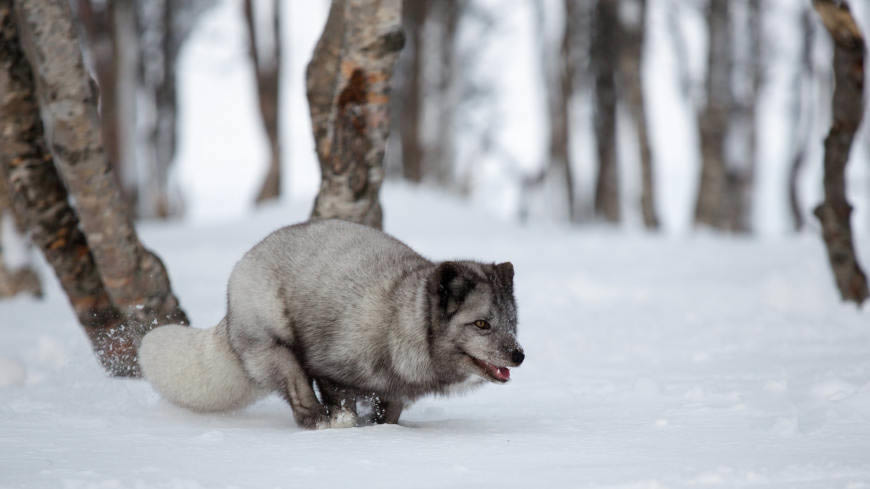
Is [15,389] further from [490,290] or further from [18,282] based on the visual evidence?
[18,282]

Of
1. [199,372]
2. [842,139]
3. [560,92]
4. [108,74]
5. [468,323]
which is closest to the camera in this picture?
[468,323]

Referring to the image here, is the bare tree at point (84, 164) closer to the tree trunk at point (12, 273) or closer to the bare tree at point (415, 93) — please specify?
the tree trunk at point (12, 273)

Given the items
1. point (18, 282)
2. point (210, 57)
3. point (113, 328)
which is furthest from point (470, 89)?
point (113, 328)

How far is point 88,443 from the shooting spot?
399cm

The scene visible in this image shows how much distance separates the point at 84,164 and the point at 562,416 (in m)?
3.22

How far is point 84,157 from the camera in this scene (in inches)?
229

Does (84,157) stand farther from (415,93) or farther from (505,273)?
(415,93)

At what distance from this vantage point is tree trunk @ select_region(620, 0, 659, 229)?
62.5ft

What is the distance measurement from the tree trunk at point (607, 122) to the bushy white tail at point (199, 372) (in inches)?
697

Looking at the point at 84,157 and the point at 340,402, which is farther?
the point at 84,157

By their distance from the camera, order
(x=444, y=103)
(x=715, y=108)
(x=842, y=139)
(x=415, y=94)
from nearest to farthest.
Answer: (x=842, y=139) < (x=715, y=108) < (x=415, y=94) < (x=444, y=103)

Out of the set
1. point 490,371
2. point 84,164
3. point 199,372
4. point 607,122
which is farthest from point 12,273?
point 607,122

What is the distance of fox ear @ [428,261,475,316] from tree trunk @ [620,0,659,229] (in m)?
15.5

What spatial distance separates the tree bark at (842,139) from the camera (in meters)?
7.52
